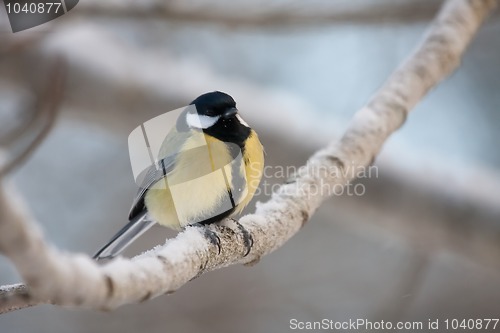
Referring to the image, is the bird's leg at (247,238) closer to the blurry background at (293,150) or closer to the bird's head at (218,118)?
the bird's head at (218,118)

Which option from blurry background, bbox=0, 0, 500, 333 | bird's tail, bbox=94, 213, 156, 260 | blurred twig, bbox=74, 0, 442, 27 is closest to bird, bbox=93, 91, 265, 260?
bird's tail, bbox=94, 213, 156, 260

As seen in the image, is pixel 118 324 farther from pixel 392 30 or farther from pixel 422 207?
pixel 392 30

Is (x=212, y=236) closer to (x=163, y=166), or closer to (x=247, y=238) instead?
(x=247, y=238)

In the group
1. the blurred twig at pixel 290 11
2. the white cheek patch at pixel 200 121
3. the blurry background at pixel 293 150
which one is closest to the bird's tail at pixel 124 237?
the white cheek patch at pixel 200 121

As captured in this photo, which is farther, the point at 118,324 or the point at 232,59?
the point at 232,59

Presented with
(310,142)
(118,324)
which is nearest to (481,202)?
(310,142)

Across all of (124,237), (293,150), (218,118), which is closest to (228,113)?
(218,118)
